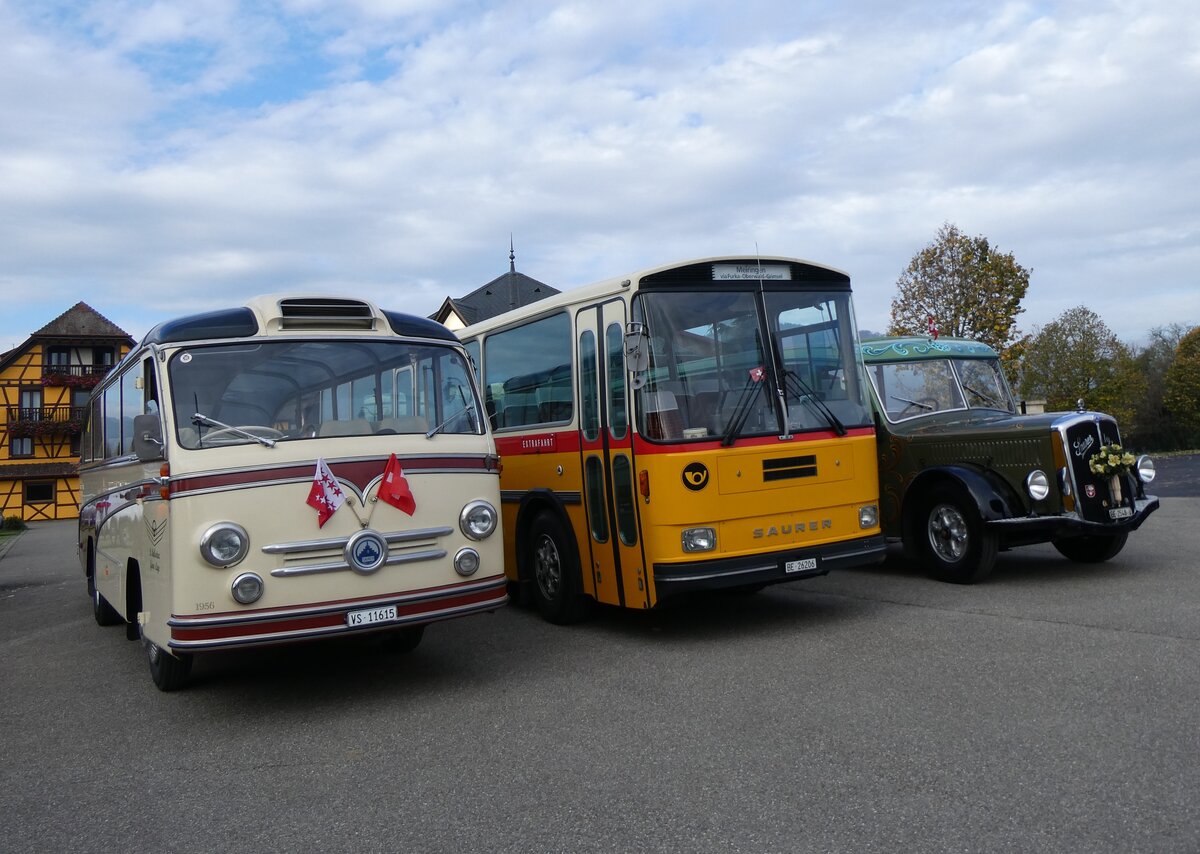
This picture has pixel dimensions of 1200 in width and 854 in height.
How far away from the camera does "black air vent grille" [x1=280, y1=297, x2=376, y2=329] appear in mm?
6828

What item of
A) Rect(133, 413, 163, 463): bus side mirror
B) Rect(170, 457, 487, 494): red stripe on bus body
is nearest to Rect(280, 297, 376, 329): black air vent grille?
Rect(133, 413, 163, 463): bus side mirror

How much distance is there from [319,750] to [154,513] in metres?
2.00

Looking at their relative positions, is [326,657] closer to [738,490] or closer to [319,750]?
[319,750]

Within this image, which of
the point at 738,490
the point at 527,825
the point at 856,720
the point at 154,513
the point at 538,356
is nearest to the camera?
the point at 527,825

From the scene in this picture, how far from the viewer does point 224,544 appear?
591 cm

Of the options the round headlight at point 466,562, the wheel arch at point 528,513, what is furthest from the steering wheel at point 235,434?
the wheel arch at point 528,513

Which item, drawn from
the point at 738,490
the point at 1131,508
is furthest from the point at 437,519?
the point at 1131,508

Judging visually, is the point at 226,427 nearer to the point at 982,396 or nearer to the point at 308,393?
the point at 308,393

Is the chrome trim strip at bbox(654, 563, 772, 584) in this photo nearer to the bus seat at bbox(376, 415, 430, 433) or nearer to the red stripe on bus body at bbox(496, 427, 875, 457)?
the red stripe on bus body at bbox(496, 427, 875, 457)

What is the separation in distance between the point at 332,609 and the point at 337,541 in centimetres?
Answer: 41

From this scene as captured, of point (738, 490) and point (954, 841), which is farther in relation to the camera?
point (738, 490)

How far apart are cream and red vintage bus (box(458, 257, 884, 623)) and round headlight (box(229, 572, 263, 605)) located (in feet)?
9.56

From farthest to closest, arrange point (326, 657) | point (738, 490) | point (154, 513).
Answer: point (326, 657), point (738, 490), point (154, 513)

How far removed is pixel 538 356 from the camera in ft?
31.0
